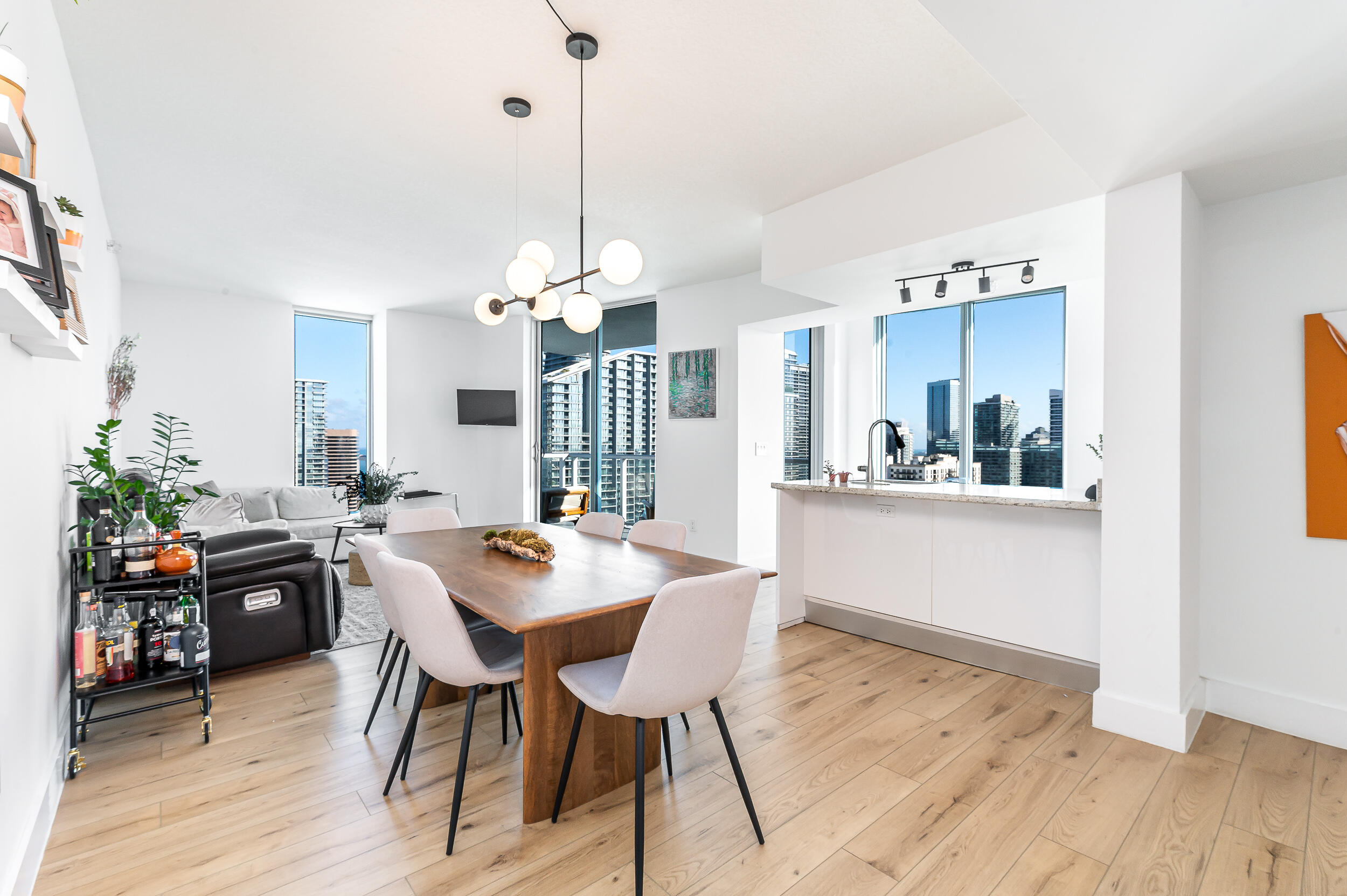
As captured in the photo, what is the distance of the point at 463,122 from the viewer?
2.90m

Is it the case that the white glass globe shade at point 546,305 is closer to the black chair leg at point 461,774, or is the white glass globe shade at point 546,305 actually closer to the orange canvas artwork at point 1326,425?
the black chair leg at point 461,774

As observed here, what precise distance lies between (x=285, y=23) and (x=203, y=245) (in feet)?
11.3

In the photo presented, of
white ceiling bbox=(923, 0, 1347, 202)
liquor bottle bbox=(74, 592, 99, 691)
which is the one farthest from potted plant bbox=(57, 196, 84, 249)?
white ceiling bbox=(923, 0, 1347, 202)

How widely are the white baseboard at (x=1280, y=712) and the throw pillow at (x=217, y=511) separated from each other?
265 inches

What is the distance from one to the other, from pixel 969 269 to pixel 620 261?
229 cm

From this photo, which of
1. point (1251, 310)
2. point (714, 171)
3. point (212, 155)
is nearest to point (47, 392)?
point (212, 155)

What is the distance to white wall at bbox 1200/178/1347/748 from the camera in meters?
2.46

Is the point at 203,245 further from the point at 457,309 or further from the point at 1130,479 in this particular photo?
the point at 1130,479

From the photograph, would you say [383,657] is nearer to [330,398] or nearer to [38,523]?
[38,523]

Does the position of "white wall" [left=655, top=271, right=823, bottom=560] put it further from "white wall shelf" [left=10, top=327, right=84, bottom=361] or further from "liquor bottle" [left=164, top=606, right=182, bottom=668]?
"white wall shelf" [left=10, top=327, right=84, bottom=361]

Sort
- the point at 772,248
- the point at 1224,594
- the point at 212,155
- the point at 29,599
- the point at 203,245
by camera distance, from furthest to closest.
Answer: the point at 203,245 → the point at 772,248 → the point at 212,155 → the point at 1224,594 → the point at 29,599

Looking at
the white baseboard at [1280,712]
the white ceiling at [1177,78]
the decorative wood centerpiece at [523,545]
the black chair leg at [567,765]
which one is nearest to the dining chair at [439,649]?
the black chair leg at [567,765]

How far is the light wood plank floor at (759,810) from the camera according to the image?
5.56ft

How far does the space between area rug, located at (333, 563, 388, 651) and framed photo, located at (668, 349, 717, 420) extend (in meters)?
3.01
